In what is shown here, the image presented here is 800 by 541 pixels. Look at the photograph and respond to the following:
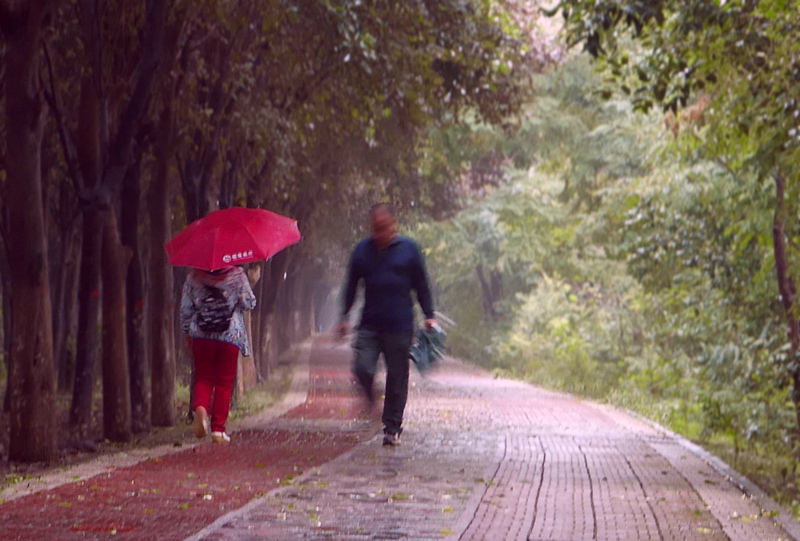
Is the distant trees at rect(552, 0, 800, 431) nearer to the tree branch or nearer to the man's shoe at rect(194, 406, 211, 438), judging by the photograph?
the man's shoe at rect(194, 406, 211, 438)

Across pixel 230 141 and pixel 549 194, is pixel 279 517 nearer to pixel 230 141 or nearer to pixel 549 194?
pixel 230 141

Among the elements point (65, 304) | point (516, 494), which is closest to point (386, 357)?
point (516, 494)

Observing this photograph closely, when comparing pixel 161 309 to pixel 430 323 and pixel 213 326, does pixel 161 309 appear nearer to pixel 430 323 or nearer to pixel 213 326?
pixel 213 326

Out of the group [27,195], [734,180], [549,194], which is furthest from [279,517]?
[549,194]

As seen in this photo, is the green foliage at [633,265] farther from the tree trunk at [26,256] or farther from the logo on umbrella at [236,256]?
the tree trunk at [26,256]

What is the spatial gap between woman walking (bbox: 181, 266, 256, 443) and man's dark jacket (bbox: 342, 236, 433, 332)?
1.06m

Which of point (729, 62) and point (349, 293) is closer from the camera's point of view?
point (349, 293)

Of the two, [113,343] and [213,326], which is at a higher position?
[213,326]

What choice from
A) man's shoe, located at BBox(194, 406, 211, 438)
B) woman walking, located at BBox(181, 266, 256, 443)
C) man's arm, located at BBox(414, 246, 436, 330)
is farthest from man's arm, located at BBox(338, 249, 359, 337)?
man's shoe, located at BBox(194, 406, 211, 438)

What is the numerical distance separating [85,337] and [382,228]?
6964 mm

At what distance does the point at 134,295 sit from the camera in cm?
1656

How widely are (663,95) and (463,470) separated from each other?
5.47 metres

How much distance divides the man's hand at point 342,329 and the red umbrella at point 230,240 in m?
0.99

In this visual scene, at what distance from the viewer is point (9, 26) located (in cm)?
1184
